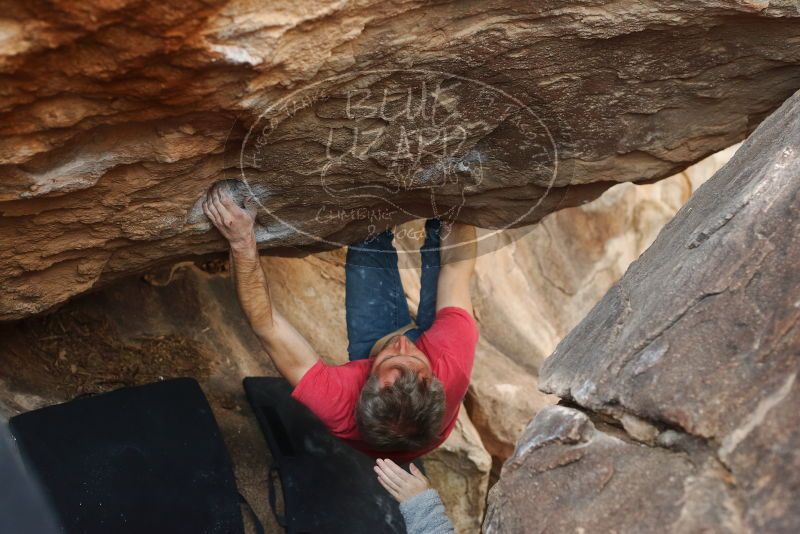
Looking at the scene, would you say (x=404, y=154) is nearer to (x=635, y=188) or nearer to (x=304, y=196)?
(x=304, y=196)

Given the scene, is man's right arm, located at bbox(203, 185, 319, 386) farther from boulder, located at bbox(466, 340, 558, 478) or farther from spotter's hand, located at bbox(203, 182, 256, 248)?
boulder, located at bbox(466, 340, 558, 478)

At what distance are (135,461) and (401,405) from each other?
84 centimetres

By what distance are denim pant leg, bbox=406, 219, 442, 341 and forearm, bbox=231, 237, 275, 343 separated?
0.67 meters

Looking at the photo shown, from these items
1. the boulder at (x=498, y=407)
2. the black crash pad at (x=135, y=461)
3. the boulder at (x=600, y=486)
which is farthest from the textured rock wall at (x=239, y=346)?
the boulder at (x=600, y=486)

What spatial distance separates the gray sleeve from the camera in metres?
2.50

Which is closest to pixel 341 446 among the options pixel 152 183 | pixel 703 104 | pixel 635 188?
pixel 152 183

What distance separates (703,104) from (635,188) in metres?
2.86

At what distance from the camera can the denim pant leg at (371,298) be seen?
3.43m

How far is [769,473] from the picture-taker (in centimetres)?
166

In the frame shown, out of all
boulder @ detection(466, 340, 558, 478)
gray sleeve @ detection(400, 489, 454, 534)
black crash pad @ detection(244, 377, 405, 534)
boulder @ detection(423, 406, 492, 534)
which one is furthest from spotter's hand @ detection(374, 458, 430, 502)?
boulder @ detection(466, 340, 558, 478)

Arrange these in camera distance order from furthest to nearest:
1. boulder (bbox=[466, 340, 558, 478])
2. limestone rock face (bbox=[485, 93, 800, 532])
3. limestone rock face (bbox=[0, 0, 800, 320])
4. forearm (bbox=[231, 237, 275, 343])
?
1. boulder (bbox=[466, 340, 558, 478])
2. forearm (bbox=[231, 237, 275, 343])
3. limestone rock face (bbox=[0, 0, 800, 320])
4. limestone rock face (bbox=[485, 93, 800, 532])

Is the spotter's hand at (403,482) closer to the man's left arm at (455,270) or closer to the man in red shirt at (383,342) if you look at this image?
the man in red shirt at (383,342)

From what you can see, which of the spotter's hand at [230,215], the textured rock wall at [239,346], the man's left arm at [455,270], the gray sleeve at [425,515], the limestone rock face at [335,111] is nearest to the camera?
the limestone rock face at [335,111]

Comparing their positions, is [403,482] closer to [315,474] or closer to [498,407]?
[315,474]
